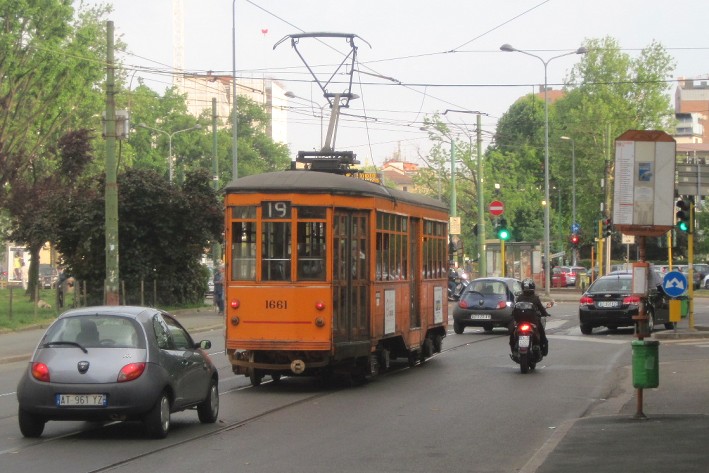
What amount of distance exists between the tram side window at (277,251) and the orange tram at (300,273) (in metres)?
0.01

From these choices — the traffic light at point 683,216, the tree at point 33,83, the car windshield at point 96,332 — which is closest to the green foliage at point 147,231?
the tree at point 33,83

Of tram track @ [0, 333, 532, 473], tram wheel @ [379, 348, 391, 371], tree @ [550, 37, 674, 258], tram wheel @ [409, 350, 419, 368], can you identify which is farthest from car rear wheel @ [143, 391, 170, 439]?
tree @ [550, 37, 674, 258]

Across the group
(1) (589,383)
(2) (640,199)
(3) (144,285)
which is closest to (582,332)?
(1) (589,383)

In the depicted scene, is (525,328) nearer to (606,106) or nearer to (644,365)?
(644,365)

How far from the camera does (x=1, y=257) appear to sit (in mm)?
100938

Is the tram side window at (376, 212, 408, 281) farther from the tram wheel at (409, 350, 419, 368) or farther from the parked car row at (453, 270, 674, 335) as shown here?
the parked car row at (453, 270, 674, 335)

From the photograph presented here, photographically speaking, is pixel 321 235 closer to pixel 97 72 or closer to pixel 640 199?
pixel 640 199

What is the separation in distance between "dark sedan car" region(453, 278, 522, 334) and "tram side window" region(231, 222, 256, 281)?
50.7 feet

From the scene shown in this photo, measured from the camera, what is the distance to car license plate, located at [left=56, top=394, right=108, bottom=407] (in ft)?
41.0

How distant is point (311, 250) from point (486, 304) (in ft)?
50.9

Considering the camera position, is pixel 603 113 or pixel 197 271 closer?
pixel 197 271

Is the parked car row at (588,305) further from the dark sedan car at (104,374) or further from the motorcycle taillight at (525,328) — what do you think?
the dark sedan car at (104,374)

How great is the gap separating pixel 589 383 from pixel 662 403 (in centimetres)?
386

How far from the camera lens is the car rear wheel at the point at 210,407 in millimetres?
14297
